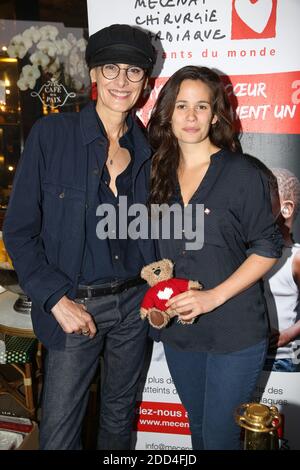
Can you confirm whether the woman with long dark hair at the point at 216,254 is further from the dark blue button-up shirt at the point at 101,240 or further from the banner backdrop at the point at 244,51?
the banner backdrop at the point at 244,51

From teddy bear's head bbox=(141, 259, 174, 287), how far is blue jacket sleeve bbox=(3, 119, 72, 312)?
30 centimetres

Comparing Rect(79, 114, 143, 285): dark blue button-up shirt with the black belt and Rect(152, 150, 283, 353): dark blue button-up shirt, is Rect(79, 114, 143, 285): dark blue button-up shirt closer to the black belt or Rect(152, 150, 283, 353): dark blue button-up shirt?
the black belt

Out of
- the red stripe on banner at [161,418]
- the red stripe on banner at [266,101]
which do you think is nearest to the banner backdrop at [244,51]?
the red stripe on banner at [266,101]

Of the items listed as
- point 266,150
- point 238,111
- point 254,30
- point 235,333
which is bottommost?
→ point 235,333

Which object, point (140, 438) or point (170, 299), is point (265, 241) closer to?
point (170, 299)

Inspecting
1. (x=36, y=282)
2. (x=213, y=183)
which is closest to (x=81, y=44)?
(x=213, y=183)

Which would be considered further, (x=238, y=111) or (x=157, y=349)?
(x=157, y=349)

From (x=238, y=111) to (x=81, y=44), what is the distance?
1089mm

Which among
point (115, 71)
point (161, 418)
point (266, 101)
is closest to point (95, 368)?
point (161, 418)

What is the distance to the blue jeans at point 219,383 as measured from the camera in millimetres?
1578

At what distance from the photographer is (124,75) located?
159cm

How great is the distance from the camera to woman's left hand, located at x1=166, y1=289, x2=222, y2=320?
149 cm

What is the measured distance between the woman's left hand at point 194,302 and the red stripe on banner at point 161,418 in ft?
3.36

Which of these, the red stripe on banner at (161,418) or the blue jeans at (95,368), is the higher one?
the blue jeans at (95,368)
